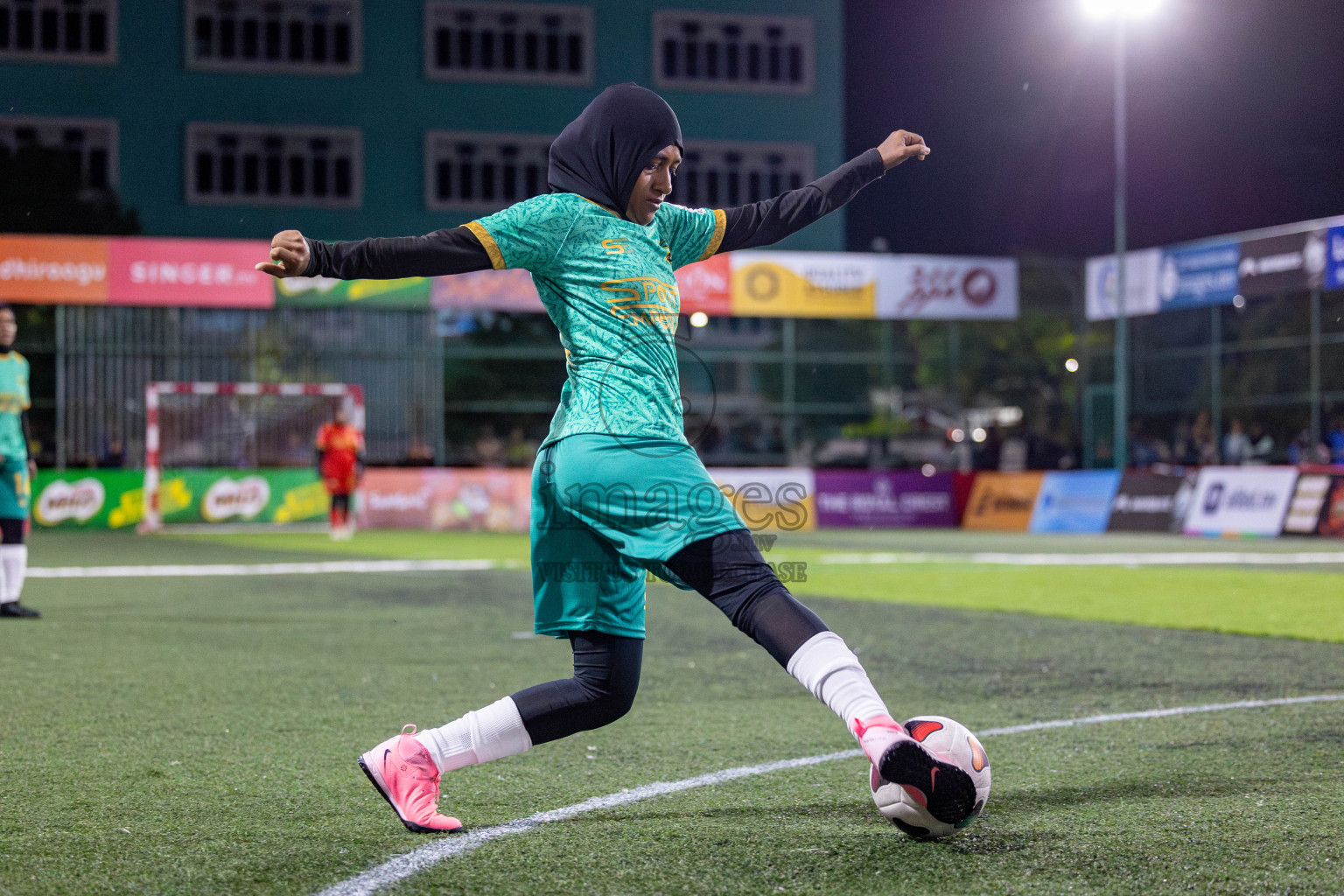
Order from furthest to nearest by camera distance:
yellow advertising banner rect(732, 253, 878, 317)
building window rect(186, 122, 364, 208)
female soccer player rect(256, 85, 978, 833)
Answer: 1. building window rect(186, 122, 364, 208)
2. yellow advertising banner rect(732, 253, 878, 317)
3. female soccer player rect(256, 85, 978, 833)

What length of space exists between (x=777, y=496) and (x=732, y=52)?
18329mm

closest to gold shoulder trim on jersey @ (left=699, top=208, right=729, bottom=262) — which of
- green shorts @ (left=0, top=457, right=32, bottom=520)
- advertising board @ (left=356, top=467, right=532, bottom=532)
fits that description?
green shorts @ (left=0, top=457, right=32, bottom=520)

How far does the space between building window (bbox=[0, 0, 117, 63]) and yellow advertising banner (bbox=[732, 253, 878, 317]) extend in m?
19.0

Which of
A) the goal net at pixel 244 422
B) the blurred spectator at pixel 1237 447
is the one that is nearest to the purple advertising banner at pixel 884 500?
the blurred spectator at pixel 1237 447

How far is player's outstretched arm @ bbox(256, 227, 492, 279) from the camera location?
125 inches

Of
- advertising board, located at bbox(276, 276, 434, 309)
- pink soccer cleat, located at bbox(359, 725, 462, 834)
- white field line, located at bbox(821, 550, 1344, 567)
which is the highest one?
advertising board, located at bbox(276, 276, 434, 309)

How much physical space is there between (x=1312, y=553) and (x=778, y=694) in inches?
510

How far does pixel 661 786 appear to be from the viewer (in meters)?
4.15

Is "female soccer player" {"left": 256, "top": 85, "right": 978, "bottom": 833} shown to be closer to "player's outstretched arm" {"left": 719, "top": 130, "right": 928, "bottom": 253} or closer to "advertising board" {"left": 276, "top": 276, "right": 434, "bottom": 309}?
"player's outstretched arm" {"left": 719, "top": 130, "right": 928, "bottom": 253}

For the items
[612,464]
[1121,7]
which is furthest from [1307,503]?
[612,464]

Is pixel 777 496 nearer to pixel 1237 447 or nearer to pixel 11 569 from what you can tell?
pixel 1237 447

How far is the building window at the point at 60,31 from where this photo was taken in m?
35.1

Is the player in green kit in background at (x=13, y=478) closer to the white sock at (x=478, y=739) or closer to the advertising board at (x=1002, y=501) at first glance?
the white sock at (x=478, y=739)

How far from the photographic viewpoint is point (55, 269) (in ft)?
82.3
